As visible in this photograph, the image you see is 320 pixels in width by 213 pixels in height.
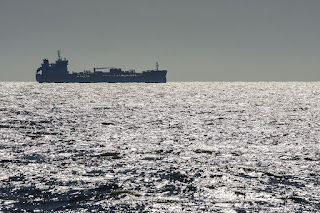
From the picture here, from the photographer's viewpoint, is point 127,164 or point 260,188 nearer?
point 260,188

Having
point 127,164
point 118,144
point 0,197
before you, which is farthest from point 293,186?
point 118,144

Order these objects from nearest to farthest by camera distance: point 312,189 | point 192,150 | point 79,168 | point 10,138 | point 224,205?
point 224,205 < point 312,189 < point 79,168 < point 192,150 < point 10,138

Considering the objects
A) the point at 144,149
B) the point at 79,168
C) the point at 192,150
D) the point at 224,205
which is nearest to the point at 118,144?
the point at 144,149

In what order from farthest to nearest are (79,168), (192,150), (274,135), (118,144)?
(274,135) → (118,144) → (192,150) → (79,168)

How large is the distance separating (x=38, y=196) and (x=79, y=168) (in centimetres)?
398

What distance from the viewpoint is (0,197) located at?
11.6 metres

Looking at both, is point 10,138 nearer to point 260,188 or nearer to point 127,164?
point 127,164

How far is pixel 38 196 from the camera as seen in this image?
1178 centimetres

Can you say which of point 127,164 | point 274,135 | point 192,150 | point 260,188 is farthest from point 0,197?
point 274,135

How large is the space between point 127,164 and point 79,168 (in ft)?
6.75

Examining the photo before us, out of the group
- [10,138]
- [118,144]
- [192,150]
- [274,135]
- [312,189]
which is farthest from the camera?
[274,135]

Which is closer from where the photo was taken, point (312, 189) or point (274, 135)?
point (312, 189)

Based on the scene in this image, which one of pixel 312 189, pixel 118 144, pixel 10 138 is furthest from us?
pixel 10 138

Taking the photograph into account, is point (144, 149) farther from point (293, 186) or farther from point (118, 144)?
point (293, 186)
